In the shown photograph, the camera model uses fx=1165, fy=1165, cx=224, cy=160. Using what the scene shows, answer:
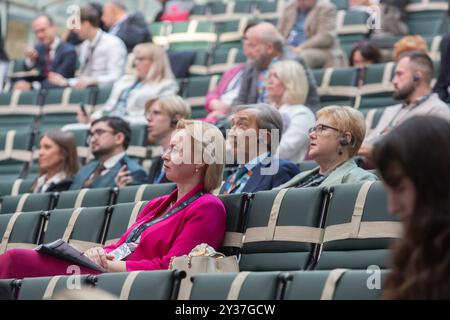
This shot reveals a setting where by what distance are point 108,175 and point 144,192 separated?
45.8 inches

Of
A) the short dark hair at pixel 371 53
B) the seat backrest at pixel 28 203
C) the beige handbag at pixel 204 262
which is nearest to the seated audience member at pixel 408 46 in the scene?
the short dark hair at pixel 371 53

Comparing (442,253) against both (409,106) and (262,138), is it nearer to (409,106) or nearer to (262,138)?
(262,138)

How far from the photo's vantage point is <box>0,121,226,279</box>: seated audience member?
4.78 metres

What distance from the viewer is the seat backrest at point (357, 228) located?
175 inches

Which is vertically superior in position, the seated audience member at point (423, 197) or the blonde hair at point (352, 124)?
the seated audience member at point (423, 197)

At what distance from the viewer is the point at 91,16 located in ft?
33.2

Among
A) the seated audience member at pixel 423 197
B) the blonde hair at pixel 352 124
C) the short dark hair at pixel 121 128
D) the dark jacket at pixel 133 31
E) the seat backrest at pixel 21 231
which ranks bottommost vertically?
the seat backrest at pixel 21 231

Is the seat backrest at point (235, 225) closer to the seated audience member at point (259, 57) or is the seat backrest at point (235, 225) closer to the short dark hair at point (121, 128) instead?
the short dark hair at point (121, 128)

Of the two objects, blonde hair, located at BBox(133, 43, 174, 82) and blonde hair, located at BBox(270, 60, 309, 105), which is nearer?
blonde hair, located at BBox(270, 60, 309, 105)

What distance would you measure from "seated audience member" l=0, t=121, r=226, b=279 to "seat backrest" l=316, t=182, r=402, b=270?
0.51 meters

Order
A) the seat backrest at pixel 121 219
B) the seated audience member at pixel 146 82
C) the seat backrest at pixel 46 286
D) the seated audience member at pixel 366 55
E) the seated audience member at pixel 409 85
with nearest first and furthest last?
the seat backrest at pixel 46 286, the seat backrest at pixel 121 219, the seated audience member at pixel 409 85, the seated audience member at pixel 146 82, the seated audience member at pixel 366 55

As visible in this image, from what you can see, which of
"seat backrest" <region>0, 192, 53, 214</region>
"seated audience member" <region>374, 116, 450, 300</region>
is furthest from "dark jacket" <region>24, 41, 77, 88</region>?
"seated audience member" <region>374, 116, 450, 300</region>

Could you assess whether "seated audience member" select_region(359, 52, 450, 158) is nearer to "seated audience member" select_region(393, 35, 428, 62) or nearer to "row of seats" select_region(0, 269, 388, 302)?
"seated audience member" select_region(393, 35, 428, 62)

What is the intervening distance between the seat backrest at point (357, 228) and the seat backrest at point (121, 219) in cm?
114
